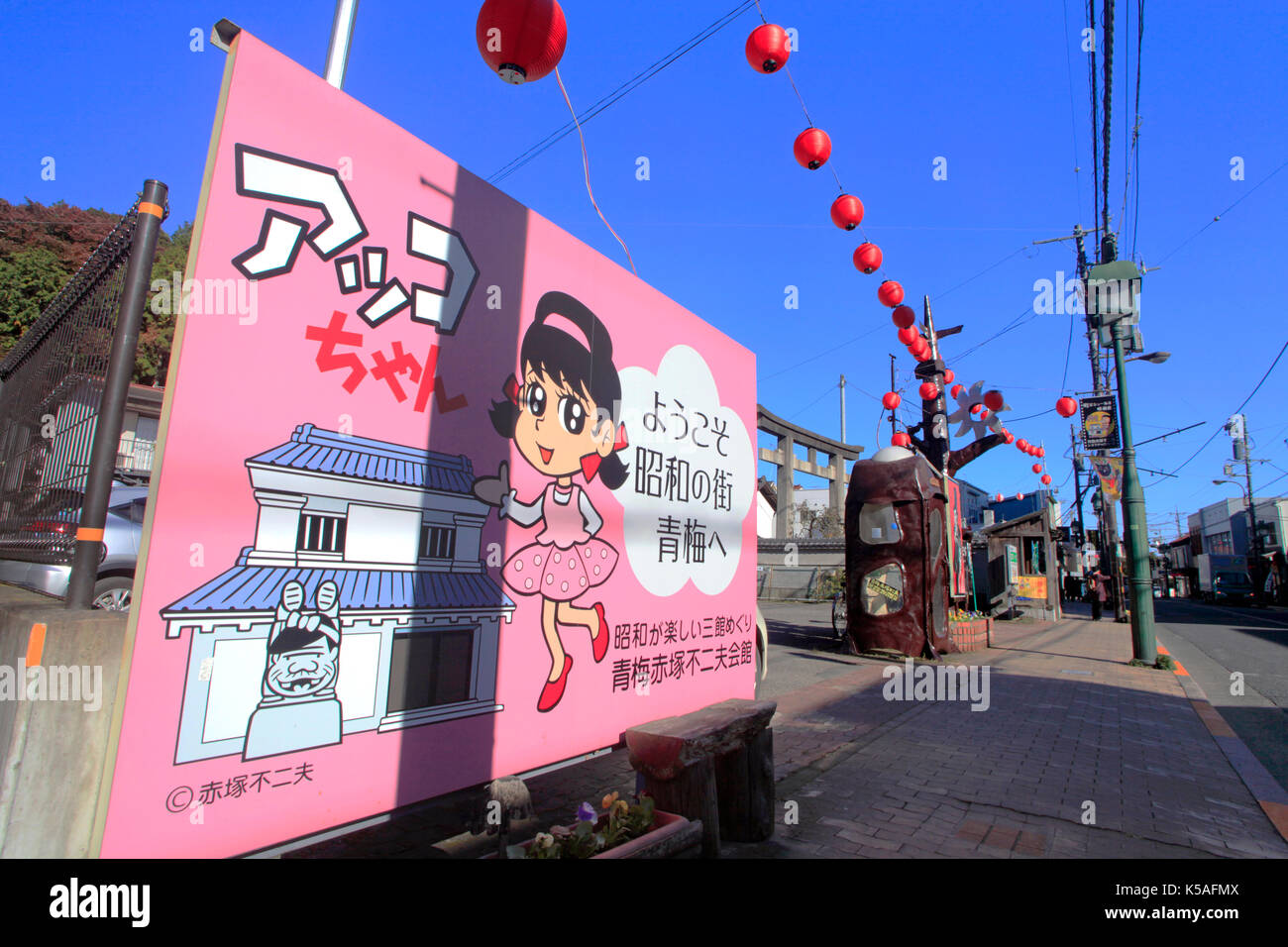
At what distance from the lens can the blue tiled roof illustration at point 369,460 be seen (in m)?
1.86

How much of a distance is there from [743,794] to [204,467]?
3.08 meters

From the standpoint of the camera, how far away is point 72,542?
8.06 ft

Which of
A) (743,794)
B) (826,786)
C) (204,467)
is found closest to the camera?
(204,467)

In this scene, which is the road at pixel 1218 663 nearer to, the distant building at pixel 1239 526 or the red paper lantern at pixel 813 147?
the red paper lantern at pixel 813 147

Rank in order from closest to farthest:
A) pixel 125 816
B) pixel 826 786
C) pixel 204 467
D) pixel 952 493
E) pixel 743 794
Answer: pixel 125 816 < pixel 204 467 < pixel 743 794 < pixel 826 786 < pixel 952 493

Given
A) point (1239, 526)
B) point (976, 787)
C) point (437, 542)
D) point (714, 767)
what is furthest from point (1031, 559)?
point (1239, 526)

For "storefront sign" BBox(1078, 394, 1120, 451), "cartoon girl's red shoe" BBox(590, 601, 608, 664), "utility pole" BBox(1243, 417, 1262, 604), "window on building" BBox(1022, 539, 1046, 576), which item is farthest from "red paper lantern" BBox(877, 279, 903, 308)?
"utility pole" BBox(1243, 417, 1262, 604)

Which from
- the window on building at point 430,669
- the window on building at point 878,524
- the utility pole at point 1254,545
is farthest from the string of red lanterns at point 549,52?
the utility pole at point 1254,545

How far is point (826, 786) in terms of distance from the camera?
4555mm

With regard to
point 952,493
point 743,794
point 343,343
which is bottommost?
point 743,794

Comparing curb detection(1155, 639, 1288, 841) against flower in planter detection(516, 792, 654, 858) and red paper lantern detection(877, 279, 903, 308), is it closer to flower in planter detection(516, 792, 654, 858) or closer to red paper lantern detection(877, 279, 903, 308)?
flower in planter detection(516, 792, 654, 858)

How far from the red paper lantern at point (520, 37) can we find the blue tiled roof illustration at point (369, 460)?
236 cm
